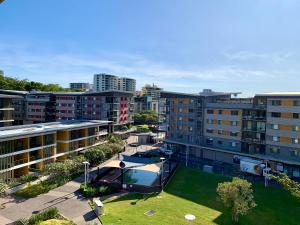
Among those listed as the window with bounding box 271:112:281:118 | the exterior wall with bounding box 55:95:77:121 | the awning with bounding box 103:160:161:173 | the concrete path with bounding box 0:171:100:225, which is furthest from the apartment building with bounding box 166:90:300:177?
the exterior wall with bounding box 55:95:77:121

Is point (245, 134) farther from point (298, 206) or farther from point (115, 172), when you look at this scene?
point (115, 172)

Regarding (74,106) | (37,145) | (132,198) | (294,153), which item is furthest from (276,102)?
(74,106)

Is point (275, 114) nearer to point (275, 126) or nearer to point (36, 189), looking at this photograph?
point (275, 126)

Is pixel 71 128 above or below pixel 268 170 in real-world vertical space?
above

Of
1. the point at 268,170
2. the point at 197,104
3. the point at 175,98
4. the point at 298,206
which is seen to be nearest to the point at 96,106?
the point at 175,98

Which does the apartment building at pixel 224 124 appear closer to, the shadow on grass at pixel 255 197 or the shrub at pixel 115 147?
the shadow on grass at pixel 255 197
